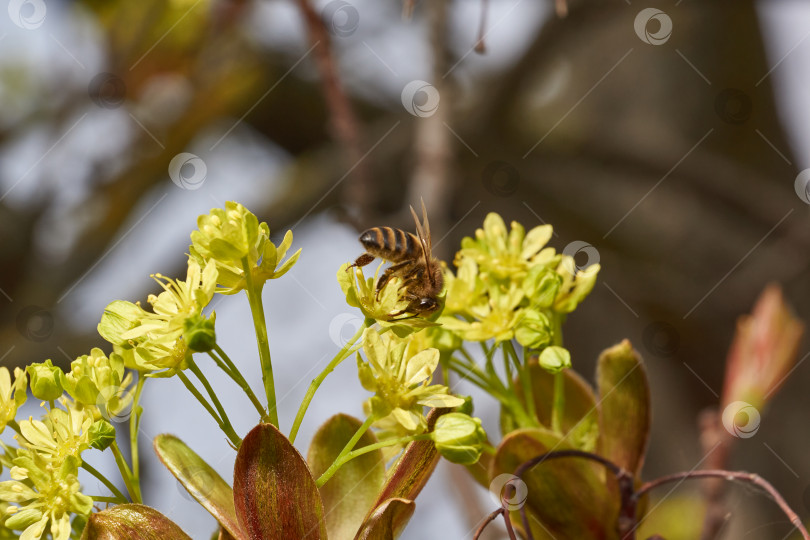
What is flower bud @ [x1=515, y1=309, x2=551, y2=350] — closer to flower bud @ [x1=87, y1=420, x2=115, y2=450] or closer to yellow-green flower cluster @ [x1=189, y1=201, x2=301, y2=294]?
yellow-green flower cluster @ [x1=189, y1=201, x2=301, y2=294]

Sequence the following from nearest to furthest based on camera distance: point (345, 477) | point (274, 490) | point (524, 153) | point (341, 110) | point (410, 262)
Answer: point (274, 490) → point (345, 477) → point (410, 262) → point (341, 110) → point (524, 153)

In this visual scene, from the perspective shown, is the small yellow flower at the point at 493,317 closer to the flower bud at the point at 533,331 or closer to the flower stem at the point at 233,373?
the flower bud at the point at 533,331

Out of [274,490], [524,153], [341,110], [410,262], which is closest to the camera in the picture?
[274,490]

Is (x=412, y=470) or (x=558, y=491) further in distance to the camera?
(x=558, y=491)

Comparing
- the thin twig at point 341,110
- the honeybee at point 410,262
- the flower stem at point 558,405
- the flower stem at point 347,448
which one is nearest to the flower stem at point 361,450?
the flower stem at point 347,448

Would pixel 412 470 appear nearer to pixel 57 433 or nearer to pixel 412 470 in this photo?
pixel 412 470

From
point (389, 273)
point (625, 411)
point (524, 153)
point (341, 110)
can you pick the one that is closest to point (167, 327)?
point (389, 273)
